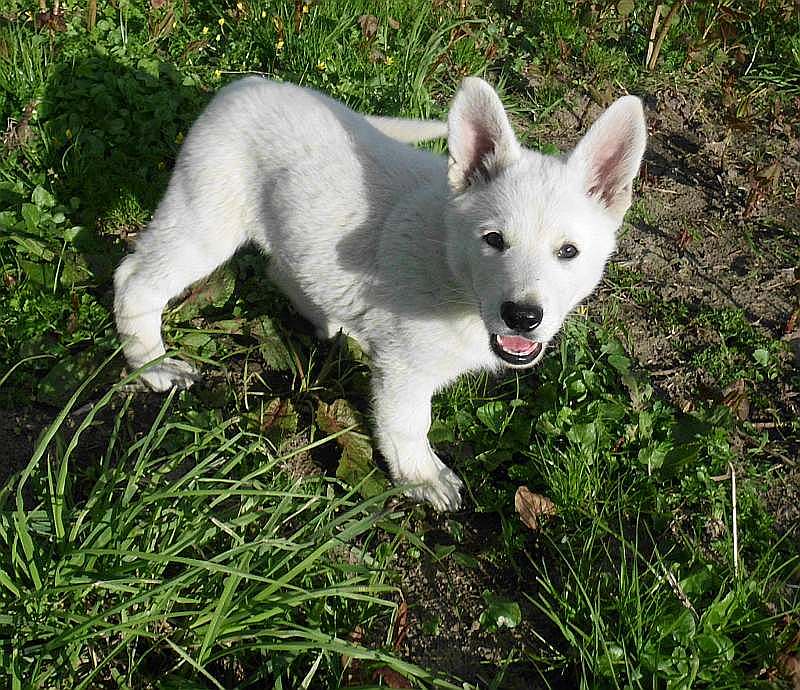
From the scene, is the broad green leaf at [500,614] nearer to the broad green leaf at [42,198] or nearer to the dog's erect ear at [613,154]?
the dog's erect ear at [613,154]

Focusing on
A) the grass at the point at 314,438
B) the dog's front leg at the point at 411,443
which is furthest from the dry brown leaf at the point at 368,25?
the dog's front leg at the point at 411,443

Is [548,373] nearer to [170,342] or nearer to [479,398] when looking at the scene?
[479,398]

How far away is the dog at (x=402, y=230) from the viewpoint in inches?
106

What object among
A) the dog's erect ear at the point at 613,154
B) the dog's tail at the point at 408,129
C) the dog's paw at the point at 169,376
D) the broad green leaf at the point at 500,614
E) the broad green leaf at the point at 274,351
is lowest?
the broad green leaf at the point at 500,614

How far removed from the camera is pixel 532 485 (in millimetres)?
3262

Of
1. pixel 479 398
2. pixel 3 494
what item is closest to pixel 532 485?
pixel 479 398

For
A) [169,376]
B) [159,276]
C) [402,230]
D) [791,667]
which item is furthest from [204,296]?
[791,667]

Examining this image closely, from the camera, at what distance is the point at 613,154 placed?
279cm

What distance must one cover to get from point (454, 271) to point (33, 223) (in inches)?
84.8

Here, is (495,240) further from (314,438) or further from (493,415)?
(314,438)

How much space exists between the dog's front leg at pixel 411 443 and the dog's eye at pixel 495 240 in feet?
2.32

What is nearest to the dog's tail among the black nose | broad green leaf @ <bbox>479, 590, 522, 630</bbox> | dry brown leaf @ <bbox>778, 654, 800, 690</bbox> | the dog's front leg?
the dog's front leg

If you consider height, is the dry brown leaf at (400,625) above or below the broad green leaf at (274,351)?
below

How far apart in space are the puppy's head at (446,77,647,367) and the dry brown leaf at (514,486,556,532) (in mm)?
594
